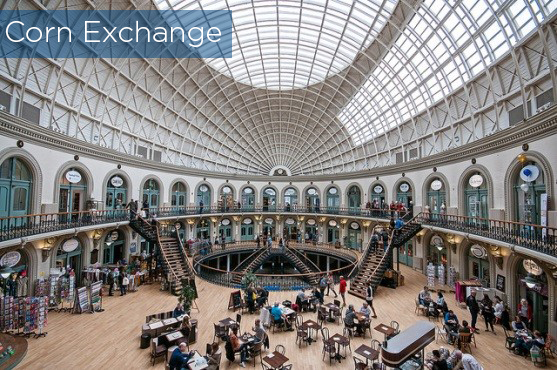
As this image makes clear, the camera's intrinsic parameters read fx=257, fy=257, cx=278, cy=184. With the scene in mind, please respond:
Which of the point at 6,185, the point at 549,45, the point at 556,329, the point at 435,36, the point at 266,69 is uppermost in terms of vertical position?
the point at 266,69

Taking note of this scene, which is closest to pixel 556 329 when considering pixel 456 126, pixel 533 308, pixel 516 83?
pixel 533 308

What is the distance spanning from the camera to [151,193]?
24.5 meters

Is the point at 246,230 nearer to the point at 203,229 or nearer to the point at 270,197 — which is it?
the point at 270,197

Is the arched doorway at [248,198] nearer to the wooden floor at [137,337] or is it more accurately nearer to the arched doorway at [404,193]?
the arched doorway at [404,193]

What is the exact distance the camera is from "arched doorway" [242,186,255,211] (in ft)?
116

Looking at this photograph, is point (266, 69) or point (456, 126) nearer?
point (456, 126)

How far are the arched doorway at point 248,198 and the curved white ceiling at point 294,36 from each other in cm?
1376

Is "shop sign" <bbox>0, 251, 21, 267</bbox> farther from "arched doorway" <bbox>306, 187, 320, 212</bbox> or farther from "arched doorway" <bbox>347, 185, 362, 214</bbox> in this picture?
"arched doorway" <bbox>306, 187, 320, 212</bbox>

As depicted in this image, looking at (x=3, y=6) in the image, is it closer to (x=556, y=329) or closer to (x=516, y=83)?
(x=516, y=83)

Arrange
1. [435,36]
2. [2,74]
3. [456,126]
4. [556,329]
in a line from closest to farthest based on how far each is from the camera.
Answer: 1. [556,329]
2. [2,74]
3. [435,36]
4. [456,126]

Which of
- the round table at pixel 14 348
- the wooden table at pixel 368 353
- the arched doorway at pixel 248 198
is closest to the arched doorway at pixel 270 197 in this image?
the arched doorway at pixel 248 198

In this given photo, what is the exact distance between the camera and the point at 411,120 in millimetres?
22906

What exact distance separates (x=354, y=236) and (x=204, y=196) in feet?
62.0

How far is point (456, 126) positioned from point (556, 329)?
1317cm
